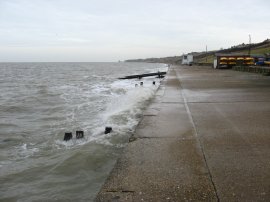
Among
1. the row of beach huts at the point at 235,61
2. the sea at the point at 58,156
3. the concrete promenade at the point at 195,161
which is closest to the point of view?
the concrete promenade at the point at 195,161

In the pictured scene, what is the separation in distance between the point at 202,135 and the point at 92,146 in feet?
7.91

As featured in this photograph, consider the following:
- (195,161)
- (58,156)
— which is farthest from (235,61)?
(195,161)

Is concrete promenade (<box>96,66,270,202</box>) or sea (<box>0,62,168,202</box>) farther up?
concrete promenade (<box>96,66,270,202</box>)

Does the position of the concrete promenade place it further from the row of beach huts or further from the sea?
the row of beach huts

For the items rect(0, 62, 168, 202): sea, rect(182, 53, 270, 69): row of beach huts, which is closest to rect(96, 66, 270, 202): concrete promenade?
rect(0, 62, 168, 202): sea

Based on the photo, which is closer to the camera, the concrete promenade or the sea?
the concrete promenade

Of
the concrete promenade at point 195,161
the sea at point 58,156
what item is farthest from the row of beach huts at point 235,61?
the concrete promenade at point 195,161

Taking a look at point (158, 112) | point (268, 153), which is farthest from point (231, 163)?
point (158, 112)

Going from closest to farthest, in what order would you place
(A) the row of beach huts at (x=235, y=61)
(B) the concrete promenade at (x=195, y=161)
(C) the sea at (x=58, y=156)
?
(B) the concrete promenade at (x=195, y=161)
(C) the sea at (x=58, y=156)
(A) the row of beach huts at (x=235, y=61)

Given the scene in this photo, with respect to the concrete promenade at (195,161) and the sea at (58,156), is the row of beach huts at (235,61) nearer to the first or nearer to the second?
the sea at (58,156)

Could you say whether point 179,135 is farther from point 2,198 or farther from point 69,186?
point 2,198

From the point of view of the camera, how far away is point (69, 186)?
4926 millimetres

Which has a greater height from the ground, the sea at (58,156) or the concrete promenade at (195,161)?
the concrete promenade at (195,161)

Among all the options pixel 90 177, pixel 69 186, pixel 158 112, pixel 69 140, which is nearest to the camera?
pixel 69 186
